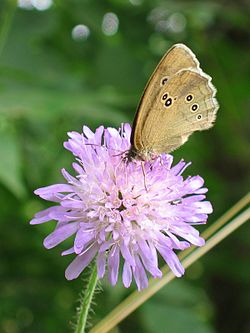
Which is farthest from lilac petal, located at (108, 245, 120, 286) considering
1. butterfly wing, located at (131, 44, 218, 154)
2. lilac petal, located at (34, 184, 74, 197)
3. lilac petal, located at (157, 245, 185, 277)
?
butterfly wing, located at (131, 44, 218, 154)

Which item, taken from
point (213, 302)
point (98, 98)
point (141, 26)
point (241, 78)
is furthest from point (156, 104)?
point (213, 302)

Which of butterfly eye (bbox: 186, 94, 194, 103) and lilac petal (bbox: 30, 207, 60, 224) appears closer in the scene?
lilac petal (bbox: 30, 207, 60, 224)

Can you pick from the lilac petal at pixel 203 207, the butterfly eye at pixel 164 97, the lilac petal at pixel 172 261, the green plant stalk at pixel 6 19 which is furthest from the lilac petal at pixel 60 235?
the green plant stalk at pixel 6 19

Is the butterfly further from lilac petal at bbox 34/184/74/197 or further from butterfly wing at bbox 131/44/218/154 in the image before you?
lilac petal at bbox 34/184/74/197

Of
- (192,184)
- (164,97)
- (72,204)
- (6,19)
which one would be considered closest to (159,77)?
(164,97)

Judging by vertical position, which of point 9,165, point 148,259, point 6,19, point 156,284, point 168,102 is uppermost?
point 168,102

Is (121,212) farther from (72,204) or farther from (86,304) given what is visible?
(86,304)

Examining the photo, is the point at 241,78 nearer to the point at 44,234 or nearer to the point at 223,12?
the point at 223,12
